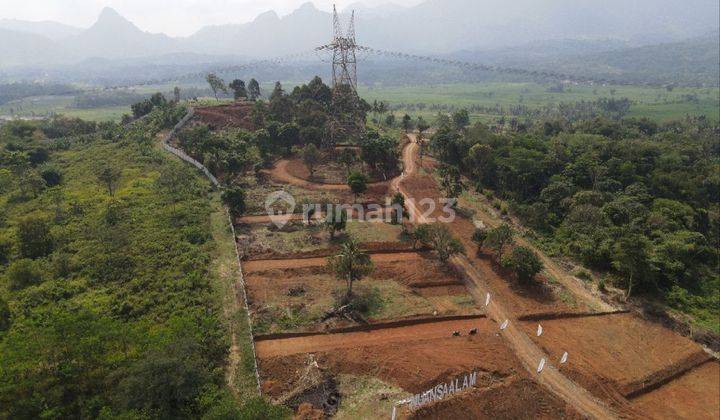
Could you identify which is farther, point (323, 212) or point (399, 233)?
point (323, 212)

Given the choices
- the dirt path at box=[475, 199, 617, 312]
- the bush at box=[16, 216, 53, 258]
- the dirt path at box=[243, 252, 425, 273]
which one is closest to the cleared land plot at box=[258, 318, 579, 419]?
the dirt path at box=[243, 252, 425, 273]

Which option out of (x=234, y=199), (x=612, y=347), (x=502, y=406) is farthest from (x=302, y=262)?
(x=612, y=347)

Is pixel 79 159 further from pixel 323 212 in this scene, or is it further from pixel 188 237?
pixel 323 212

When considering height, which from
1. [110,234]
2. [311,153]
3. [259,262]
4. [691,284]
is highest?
[311,153]

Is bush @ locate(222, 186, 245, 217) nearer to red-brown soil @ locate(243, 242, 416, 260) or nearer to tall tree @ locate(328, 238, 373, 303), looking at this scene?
red-brown soil @ locate(243, 242, 416, 260)

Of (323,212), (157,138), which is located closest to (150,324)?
(323,212)

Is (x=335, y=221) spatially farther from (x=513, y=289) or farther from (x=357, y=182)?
(x=513, y=289)

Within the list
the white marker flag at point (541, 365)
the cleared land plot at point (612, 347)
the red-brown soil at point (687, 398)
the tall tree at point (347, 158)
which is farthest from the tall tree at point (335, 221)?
the red-brown soil at point (687, 398)
